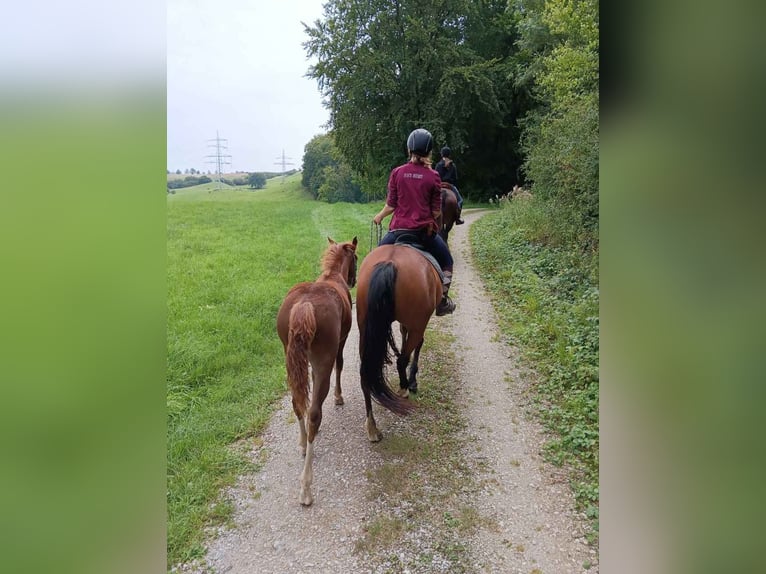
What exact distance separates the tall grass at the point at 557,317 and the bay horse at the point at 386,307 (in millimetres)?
1739

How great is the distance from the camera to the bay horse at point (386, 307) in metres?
4.38

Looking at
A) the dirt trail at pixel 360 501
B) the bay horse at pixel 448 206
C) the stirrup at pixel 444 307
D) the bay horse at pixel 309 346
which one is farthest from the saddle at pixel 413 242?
the bay horse at pixel 448 206

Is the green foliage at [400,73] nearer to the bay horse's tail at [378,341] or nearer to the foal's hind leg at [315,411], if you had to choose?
the bay horse's tail at [378,341]

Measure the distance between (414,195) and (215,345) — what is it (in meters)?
3.96

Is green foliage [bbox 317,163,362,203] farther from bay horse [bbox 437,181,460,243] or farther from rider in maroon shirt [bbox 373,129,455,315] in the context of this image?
rider in maroon shirt [bbox 373,129,455,315]

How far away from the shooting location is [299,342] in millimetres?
3619

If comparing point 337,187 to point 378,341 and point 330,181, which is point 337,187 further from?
point 378,341

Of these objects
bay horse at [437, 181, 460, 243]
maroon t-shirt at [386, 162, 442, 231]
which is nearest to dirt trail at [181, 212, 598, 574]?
maroon t-shirt at [386, 162, 442, 231]

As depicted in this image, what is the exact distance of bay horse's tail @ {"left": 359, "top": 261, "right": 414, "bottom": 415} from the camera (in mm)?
4367

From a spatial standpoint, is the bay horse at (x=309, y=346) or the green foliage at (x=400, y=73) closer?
the bay horse at (x=309, y=346)

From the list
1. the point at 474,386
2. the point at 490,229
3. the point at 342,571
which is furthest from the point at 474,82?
the point at 342,571
